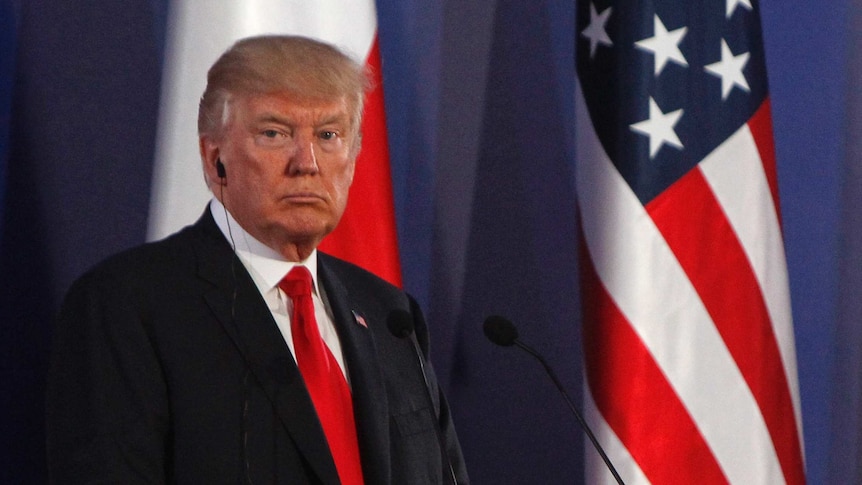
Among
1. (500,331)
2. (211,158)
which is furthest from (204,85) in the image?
(500,331)

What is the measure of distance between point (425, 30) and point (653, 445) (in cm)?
103

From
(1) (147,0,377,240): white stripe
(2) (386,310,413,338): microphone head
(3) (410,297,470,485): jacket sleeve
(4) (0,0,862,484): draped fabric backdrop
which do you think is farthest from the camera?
(4) (0,0,862,484): draped fabric backdrop

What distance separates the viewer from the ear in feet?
4.63

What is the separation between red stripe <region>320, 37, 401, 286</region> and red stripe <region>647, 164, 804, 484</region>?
0.48 meters

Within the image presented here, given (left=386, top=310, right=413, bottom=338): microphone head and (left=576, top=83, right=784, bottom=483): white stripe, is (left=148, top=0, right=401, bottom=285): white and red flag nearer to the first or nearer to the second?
(left=576, top=83, right=784, bottom=483): white stripe

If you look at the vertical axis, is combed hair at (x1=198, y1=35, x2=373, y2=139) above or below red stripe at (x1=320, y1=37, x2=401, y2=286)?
above

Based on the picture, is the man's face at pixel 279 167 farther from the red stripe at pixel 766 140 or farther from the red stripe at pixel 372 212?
the red stripe at pixel 766 140

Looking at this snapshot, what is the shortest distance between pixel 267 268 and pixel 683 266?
878 millimetres

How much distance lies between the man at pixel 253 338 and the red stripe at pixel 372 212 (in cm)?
42

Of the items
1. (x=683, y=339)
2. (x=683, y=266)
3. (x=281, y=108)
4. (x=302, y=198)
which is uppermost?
(x=281, y=108)

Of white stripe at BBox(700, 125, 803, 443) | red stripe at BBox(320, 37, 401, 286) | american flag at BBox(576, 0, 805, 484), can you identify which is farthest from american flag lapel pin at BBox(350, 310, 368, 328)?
white stripe at BBox(700, 125, 803, 443)

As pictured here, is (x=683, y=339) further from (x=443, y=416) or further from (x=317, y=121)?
(x=317, y=121)

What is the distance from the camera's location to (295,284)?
138 centimetres

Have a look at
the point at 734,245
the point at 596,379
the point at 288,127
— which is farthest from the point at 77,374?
the point at 734,245
